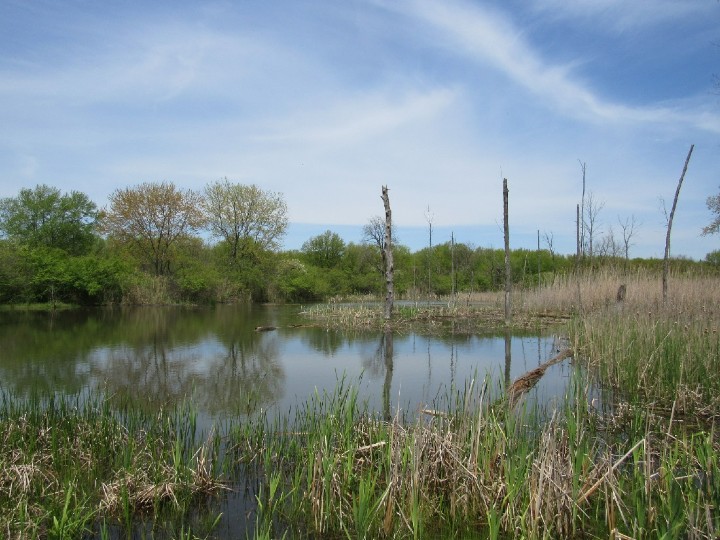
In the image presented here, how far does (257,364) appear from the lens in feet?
31.9

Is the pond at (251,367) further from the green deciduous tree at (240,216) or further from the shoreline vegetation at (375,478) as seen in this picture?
the green deciduous tree at (240,216)

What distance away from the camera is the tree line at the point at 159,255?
2752 cm

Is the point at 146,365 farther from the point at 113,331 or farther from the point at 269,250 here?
the point at 269,250

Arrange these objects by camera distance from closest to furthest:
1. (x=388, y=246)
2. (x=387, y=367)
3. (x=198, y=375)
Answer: (x=198, y=375), (x=387, y=367), (x=388, y=246)

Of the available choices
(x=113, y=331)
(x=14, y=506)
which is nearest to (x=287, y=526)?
(x=14, y=506)

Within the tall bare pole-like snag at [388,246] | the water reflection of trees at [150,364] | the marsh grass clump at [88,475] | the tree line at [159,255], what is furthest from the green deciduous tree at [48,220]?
the marsh grass clump at [88,475]

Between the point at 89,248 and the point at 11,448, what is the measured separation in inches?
1364

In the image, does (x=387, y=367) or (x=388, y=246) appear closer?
(x=387, y=367)

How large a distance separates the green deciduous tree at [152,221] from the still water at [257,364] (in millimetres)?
18655

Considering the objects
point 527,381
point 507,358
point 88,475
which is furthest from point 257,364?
point 88,475

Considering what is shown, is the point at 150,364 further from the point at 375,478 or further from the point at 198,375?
the point at 375,478

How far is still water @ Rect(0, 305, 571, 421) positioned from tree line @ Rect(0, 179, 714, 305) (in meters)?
12.3

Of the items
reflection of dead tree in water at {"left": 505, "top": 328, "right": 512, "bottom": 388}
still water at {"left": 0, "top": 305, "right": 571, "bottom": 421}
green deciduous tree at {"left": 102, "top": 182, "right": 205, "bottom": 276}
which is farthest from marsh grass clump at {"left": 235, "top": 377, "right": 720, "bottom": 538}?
green deciduous tree at {"left": 102, "top": 182, "right": 205, "bottom": 276}

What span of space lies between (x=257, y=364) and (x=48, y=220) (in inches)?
1212
